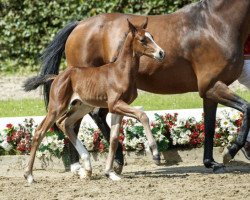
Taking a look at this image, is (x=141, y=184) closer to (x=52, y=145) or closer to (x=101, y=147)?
(x=101, y=147)

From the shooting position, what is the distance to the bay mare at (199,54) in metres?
8.65

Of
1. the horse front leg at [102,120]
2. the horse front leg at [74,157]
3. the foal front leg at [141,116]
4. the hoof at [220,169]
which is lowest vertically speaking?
the horse front leg at [74,157]

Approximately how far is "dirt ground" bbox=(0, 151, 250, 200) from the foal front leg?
31 centimetres

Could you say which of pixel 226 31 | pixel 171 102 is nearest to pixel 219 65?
pixel 226 31

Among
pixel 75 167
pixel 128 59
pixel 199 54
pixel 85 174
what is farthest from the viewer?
pixel 75 167

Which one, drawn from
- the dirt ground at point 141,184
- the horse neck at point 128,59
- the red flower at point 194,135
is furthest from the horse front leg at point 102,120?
the horse neck at point 128,59

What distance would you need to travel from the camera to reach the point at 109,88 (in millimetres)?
8195

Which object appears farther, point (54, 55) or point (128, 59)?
point (54, 55)

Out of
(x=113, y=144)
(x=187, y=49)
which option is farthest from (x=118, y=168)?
(x=187, y=49)

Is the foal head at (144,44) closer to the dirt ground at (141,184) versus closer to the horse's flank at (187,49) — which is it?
the horse's flank at (187,49)

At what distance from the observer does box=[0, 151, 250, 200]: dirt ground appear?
290 inches

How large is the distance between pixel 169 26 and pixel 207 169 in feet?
5.21

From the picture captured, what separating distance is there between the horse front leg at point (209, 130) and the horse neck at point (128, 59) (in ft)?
3.50

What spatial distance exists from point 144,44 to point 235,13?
130 centimetres
